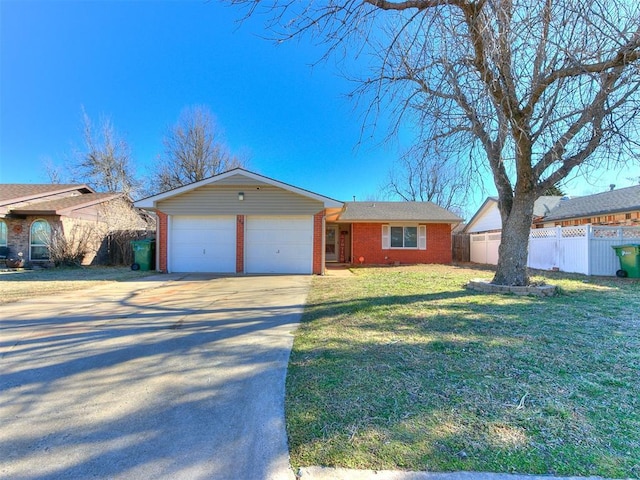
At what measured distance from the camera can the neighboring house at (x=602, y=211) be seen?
15039mm

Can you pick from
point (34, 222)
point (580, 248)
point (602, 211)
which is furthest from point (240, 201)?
point (602, 211)

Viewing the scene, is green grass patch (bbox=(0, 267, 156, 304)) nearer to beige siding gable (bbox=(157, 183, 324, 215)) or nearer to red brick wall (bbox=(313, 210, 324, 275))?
beige siding gable (bbox=(157, 183, 324, 215))

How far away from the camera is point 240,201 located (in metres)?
12.2

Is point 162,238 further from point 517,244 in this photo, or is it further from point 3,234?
point 517,244

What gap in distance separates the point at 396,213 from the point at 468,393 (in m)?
16.0

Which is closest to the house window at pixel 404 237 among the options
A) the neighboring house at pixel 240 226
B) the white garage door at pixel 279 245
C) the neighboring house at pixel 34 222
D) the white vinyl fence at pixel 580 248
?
the white vinyl fence at pixel 580 248

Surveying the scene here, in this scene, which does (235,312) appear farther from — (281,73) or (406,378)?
(281,73)

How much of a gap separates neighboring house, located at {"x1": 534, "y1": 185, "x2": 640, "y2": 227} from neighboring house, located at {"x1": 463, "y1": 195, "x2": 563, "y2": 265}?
44.4 inches

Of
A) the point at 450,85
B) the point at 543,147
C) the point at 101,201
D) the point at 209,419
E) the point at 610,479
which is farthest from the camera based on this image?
the point at 101,201

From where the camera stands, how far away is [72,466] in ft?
6.27

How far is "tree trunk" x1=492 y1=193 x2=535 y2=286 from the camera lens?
764 centimetres

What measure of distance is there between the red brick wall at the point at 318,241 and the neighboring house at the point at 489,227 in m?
10.7

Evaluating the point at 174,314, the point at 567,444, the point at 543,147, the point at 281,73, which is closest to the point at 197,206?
the point at 281,73

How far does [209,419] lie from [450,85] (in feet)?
18.3
